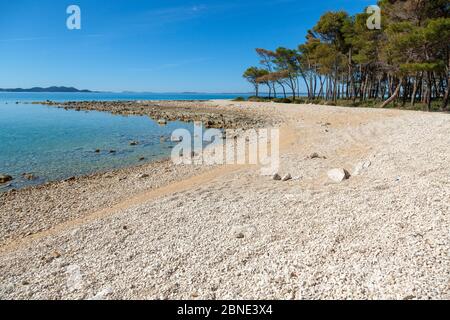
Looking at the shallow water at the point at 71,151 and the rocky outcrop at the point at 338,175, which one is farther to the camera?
the shallow water at the point at 71,151

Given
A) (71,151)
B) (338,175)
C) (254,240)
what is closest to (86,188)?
(254,240)

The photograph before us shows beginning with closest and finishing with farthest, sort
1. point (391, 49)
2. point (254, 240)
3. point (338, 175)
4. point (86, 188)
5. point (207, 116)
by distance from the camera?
point (254, 240) → point (338, 175) → point (86, 188) → point (391, 49) → point (207, 116)

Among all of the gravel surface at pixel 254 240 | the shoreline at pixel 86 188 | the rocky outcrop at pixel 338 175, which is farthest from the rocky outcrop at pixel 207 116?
the gravel surface at pixel 254 240

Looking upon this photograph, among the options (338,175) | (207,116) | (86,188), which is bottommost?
(86,188)

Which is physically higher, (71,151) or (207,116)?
(207,116)

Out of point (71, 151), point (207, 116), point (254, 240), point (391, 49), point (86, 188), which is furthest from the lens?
point (207, 116)

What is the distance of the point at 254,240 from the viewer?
16.8 feet

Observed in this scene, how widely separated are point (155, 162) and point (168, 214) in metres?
7.22

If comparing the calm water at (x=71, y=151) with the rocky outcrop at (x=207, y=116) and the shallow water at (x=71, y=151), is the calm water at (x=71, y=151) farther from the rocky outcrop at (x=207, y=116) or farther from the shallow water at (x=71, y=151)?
the rocky outcrop at (x=207, y=116)

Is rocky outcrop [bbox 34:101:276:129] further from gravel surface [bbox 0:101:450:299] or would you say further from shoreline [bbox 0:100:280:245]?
gravel surface [bbox 0:101:450:299]

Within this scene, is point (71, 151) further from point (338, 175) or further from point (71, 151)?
point (338, 175)

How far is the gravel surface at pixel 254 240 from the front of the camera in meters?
3.85

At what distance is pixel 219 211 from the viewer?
664 centimetres
